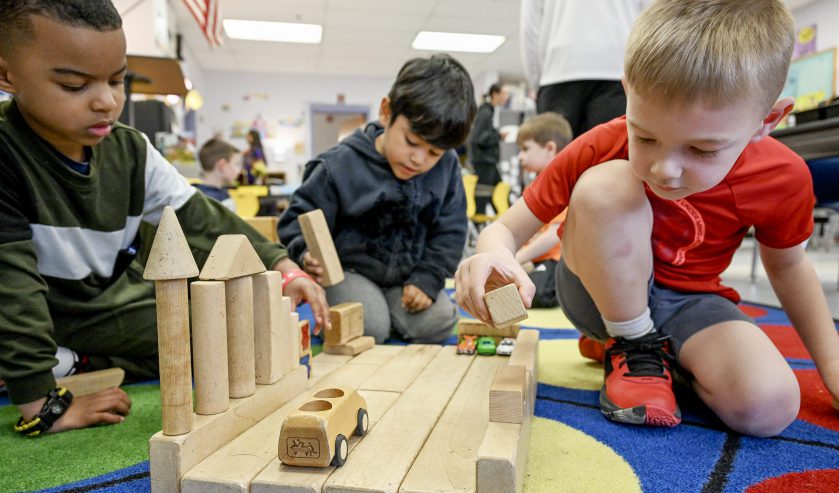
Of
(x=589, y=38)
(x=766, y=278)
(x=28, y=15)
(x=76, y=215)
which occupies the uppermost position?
(x=589, y=38)

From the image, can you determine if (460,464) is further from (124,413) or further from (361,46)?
(361,46)

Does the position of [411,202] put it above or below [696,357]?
above

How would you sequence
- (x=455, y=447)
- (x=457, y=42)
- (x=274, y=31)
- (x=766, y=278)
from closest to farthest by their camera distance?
(x=455, y=447), (x=766, y=278), (x=274, y=31), (x=457, y=42)

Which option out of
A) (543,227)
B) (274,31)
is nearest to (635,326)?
(543,227)

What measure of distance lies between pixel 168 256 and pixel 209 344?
0.11 m

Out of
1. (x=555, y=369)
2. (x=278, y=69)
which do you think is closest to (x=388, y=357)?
(x=555, y=369)

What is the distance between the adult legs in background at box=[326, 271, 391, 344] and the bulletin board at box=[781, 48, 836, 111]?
15.8ft

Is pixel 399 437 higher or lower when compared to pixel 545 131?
lower

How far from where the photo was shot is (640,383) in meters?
0.80

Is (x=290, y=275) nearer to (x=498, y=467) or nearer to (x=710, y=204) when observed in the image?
(x=498, y=467)

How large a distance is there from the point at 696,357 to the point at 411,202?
728mm

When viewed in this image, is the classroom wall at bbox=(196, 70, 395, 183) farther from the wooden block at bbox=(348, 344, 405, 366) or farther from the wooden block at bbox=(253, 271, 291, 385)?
the wooden block at bbox=(253, 271, 291, 385)

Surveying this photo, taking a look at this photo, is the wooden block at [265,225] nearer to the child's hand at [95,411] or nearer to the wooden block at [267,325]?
the child's hand at [95,411]

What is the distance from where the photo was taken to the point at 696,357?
0.83 metres
